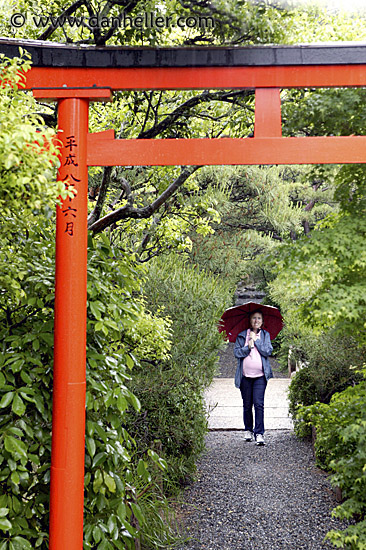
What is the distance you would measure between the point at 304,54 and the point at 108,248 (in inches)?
48.7

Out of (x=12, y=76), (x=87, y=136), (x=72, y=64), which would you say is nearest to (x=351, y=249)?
(x=87, y=136)

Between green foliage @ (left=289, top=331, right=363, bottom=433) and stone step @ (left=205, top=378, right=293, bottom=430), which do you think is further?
stone step @ (left=205, top=378, right=293, bottom=430)

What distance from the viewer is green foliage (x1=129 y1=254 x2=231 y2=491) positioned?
4484mm

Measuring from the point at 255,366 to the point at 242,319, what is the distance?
0.88 meters

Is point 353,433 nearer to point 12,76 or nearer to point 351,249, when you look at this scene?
point 351,249

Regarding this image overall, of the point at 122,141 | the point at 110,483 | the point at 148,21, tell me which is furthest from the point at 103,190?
the point at 110,483

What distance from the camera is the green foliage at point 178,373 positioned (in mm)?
4484

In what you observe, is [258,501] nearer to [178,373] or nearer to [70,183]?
[178,373]

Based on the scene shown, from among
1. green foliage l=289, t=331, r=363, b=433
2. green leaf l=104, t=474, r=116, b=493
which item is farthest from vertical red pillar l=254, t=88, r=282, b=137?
green foliage l=289, t=331, r=363, b=433

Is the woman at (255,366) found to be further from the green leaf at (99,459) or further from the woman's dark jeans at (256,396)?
the green leaf at (99,459)

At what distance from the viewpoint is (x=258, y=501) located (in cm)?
441

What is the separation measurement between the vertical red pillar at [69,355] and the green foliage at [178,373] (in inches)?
70.7

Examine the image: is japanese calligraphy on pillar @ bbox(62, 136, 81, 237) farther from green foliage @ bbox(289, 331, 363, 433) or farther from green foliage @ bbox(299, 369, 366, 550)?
green foliage @ bbox(289, 331, 363, 433)

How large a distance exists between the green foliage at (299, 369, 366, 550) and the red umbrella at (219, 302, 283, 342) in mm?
2539
